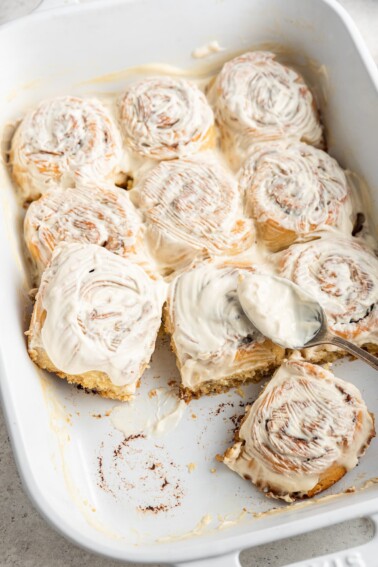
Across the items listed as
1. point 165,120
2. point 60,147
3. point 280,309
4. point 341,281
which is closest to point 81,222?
point 60,147

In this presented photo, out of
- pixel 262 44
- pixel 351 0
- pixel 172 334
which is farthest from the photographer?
pixel 351 0

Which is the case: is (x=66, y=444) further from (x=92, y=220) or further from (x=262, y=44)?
(x=262, y=44)

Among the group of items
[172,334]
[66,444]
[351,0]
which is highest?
[351,0]

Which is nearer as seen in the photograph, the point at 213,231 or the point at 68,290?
the point at 68,290

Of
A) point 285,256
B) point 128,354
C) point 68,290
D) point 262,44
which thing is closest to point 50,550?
point 128,354

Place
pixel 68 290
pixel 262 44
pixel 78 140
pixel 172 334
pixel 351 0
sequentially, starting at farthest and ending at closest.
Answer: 1. pixel 351 0
2. pixel 262 44
3. pixel 78 140
4. pixel 172 334
5. pixel 68 290

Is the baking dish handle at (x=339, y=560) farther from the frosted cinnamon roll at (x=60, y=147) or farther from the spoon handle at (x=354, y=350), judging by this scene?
the frosted cinnamon roll at (x=60, y=147)

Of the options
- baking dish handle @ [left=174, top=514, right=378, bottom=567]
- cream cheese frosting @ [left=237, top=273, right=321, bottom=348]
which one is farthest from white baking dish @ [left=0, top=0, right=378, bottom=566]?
cream cheese frosting @ [left=237, top=273, right=321, bottom=348]

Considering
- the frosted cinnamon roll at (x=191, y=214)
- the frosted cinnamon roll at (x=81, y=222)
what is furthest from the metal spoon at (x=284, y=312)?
the frosted cinnamon roll at (x=81, y=222)
